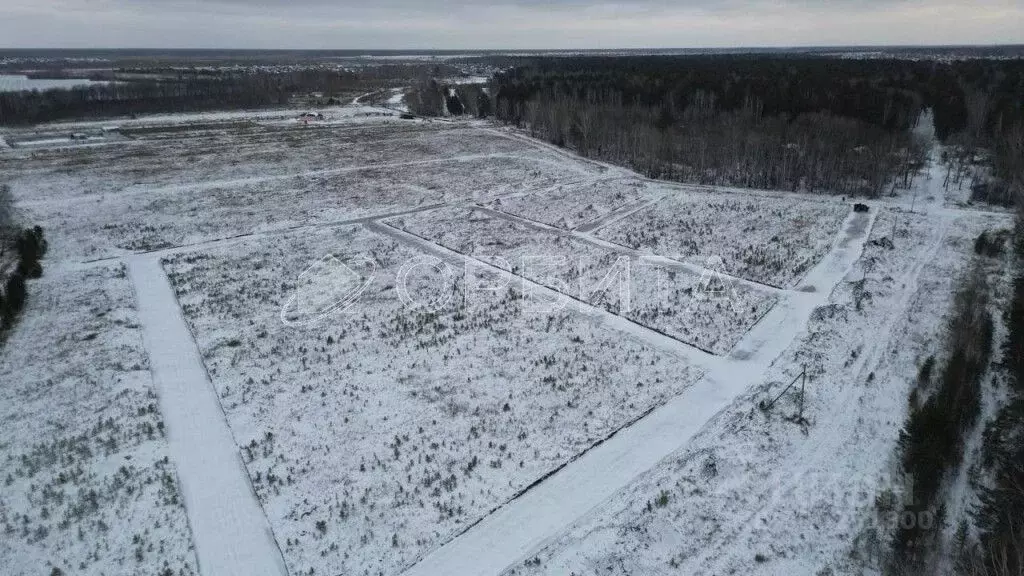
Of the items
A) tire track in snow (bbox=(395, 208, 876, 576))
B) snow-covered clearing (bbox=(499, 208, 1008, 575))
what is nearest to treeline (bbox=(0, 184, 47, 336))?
tire track in snow (bbox=(395, 208, 876, 576))

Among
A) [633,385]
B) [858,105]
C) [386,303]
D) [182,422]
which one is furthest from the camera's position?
[858,105]

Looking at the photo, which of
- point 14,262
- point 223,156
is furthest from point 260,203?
point 223,156

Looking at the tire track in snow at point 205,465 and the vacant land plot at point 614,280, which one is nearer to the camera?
the tire track in snow at point 205,465

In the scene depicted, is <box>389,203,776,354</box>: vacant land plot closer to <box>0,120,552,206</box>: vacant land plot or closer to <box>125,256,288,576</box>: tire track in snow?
<box>125,256,288,576</box>: tire track in snow

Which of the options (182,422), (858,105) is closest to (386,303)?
(182,422)

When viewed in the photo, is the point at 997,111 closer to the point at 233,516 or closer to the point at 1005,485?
the point at 1005,485

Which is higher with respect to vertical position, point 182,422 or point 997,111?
point 997,111

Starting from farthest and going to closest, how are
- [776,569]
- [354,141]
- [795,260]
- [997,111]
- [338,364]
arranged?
[354,141], [997,111], [795,260], [338,364], [776,569]

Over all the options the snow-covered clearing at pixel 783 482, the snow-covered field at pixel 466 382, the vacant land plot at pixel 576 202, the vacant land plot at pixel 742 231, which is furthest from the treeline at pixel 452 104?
the snow-covered clearing at pixel 783 482

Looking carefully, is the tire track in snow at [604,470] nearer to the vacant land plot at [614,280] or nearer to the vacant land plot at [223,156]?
the vacant land plot at [614,280]
